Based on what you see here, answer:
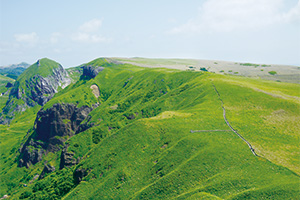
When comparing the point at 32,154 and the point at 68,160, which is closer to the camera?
the point at 68,160

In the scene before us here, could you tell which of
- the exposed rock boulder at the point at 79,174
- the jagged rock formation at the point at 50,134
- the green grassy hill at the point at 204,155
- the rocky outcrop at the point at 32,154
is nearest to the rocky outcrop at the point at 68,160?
the green grassy hill at the point at 204,155

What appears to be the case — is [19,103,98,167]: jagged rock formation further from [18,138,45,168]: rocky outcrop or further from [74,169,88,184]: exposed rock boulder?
[74,169,88,184]: exposed rock boulder

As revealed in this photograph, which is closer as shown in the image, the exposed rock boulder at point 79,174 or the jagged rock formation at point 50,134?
the exposed rock boulder at point 79,174

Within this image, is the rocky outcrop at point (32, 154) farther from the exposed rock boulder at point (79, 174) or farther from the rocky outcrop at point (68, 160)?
the exposed rock boulder at point (79, 174)

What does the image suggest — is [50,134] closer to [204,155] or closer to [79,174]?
[79,174]

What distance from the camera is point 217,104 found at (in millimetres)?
94688

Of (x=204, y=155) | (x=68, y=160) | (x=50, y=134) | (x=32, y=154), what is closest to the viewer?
(x=204, y=155)

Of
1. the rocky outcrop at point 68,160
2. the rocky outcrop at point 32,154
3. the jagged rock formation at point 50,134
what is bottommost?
the rocky outcrop at point 32,154

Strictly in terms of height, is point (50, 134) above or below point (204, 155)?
below

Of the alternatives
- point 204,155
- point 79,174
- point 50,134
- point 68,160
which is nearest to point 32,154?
point 50,134

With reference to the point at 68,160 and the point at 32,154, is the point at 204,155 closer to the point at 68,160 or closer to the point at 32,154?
the point at 68,160

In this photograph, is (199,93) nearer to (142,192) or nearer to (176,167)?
(176,167)

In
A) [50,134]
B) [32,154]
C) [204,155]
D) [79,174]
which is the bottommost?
[32,154]

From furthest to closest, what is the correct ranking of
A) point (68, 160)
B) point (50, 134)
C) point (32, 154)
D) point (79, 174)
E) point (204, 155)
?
1. point (50, 134)
2. point (32, 154)
3. point (68, 160)
4. point (79, 174)
5. point (204, 155)
